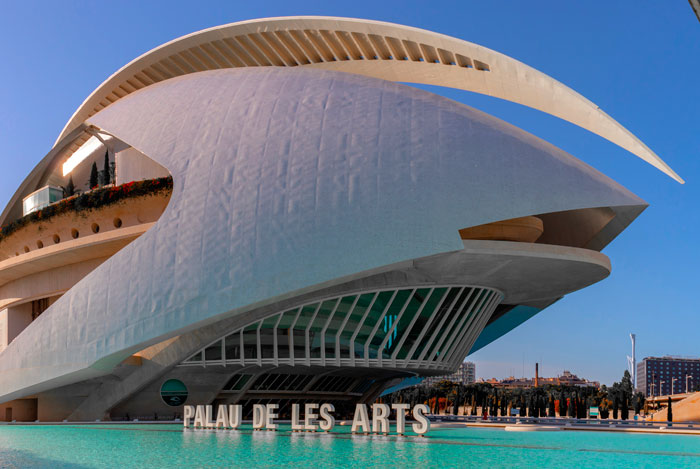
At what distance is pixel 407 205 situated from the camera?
78.6 feet

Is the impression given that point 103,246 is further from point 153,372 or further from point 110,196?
point 153,372

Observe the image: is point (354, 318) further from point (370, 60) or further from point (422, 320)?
point (370, 60)

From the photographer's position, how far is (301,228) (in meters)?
24.3

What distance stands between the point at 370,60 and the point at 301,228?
34.6 ft

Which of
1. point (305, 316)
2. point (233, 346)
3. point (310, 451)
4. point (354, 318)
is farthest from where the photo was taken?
point (233, 346)

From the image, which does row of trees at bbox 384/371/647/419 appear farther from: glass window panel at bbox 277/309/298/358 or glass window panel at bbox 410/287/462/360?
glass window panel at bbox 277/309/298/358

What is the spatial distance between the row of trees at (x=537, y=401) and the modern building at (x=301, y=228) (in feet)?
51.5

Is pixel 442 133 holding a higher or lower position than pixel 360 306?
higher

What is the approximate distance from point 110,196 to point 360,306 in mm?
11519

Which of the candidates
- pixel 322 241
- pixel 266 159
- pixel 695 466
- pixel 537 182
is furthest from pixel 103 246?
pixel 695 466

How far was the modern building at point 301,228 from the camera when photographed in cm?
2412

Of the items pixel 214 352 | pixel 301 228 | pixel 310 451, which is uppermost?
pixel 301 228

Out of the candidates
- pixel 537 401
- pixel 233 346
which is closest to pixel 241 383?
pixel 233 346

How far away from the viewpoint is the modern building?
2412 centimetres
